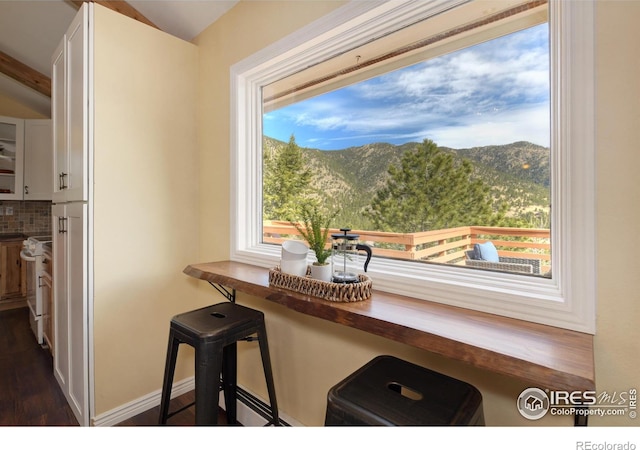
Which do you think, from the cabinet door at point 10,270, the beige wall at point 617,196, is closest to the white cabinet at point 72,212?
the beige wall at point 617,196

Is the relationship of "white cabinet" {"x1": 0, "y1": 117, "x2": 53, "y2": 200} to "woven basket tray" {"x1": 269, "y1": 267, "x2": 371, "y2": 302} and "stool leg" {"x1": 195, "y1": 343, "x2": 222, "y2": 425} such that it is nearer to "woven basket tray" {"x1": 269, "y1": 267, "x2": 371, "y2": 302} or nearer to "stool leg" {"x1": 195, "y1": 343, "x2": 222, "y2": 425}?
"stool leg" {"x1": 195, "y1": 343, "x2": 222, "y2": 425}

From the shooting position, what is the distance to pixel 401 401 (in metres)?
0.83

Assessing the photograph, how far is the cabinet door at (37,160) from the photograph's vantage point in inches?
157

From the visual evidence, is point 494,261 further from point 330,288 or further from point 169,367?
point 169,367

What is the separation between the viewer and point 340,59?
5.37ft

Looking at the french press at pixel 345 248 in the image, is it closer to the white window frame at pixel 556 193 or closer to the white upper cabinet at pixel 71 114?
the white window frame at pixel 556 193

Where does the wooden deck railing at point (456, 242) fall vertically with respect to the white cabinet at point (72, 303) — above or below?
above

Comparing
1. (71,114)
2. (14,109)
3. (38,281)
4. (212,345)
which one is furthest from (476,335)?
(14,109)

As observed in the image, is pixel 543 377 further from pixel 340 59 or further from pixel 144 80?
pixel 144 80

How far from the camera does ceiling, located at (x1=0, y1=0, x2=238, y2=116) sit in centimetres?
204

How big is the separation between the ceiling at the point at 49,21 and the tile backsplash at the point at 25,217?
4.72 feet

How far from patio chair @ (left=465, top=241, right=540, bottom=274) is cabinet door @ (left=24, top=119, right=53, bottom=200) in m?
4.74

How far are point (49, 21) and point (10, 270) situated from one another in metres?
2.88

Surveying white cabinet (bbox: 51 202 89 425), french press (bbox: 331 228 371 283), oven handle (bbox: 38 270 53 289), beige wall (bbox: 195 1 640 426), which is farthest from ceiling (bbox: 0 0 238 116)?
oven handle (bbox: 38 270 53 289)
